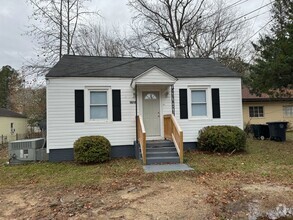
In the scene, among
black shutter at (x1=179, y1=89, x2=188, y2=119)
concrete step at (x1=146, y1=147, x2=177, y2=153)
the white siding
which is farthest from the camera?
black shutter at (x1=179, y1=89, x2=188, y2=119)

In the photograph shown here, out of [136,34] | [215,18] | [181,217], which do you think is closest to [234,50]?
[215,18]

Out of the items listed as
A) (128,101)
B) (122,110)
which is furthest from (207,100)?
(122,110)

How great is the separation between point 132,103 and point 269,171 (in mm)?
5902

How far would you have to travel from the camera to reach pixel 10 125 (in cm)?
2884

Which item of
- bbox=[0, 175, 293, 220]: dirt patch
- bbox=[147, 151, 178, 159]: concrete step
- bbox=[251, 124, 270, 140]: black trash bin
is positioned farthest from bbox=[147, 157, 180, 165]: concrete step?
bbox=[251, 124, 270, 140]: black trash bin

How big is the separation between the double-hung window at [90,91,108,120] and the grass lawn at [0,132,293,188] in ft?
6.58

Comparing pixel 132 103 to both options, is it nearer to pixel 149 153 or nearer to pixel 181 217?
pixel 149 153

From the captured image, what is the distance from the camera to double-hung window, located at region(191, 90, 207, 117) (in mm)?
11766

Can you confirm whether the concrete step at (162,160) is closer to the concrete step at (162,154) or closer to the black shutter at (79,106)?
the concrete step at (162,154)

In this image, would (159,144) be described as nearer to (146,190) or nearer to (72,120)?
(72,120)

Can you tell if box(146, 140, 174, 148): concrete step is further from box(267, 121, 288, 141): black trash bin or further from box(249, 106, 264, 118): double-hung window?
box(249, 106, 264, 118): double-hung window

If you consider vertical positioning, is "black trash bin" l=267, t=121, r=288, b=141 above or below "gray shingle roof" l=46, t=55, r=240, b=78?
below

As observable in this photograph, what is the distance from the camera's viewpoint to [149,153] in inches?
381

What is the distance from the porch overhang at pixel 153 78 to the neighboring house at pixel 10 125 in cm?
1911
